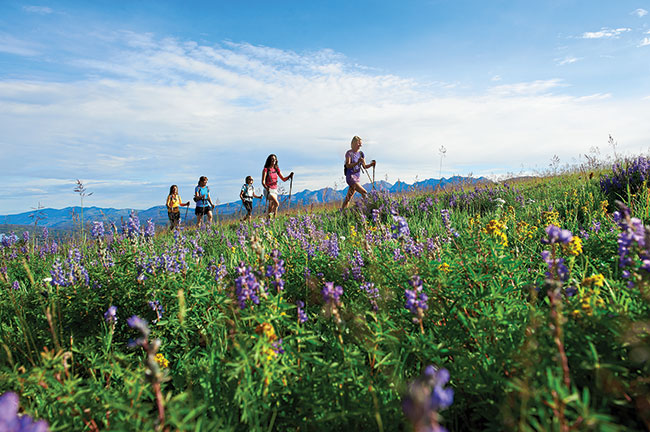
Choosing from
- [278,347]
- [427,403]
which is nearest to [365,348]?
[278,347]

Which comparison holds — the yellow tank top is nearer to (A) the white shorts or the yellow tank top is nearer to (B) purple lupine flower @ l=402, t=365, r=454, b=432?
(A) the white shorts

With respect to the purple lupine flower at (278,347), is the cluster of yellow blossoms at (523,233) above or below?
above

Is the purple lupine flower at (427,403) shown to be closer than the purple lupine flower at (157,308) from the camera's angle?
Yes

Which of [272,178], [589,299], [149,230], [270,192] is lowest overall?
[589,299]

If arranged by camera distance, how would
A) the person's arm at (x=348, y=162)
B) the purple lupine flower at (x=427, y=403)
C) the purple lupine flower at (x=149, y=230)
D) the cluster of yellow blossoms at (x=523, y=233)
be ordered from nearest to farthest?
the purple lupine flower at (x=427, y=403) < the cluster of yellow blossoms at (x=523, y=233) < the purple lupine flower at (x=149, y=230) < the person's arm at (x=348, y=162)

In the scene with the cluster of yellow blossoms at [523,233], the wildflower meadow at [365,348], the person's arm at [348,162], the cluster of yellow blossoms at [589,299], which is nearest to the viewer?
the wildflower meadow at [365,348]

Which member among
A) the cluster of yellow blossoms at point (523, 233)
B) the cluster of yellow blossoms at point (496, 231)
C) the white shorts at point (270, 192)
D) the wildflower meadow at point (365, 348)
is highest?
the white shorts at point (270, 192)

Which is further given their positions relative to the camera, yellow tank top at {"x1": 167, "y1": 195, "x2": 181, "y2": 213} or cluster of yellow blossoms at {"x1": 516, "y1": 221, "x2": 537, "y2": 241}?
yellow tank top at {"x1": 167, "y1": 195, "x2": 181, "y2": 213}

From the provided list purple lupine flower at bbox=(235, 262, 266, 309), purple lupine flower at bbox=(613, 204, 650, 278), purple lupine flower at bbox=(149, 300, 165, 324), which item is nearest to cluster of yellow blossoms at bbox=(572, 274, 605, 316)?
purple lupine flower at bbox=(613, 204, 650, 278)

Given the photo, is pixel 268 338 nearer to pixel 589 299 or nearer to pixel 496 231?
pixel 589 299

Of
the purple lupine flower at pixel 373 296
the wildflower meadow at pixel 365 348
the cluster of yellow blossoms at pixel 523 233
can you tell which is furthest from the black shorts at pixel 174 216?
the purple lupine flower at pixel 373 296

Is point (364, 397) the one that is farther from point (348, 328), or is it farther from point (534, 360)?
point (534, 360)

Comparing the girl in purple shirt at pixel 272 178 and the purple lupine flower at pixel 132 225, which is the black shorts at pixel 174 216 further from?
the purple lupine flower at pixel 132 225

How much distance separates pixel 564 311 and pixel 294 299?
7.03ft
